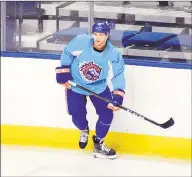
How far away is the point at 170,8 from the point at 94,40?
1224 mm

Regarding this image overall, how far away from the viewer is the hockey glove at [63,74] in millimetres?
3793

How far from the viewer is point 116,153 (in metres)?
4.11

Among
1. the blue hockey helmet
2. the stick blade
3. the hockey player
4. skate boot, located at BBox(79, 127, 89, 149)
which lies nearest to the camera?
the blue hockey helmet

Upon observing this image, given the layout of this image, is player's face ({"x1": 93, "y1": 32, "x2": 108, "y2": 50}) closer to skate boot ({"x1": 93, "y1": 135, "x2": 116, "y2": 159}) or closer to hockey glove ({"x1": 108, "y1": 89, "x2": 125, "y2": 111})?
hockey glove ({"x1": 108, "y1": 89, "x2": 125, "y2": 111})

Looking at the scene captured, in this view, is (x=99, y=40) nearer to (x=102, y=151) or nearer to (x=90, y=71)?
(x=90, y=71)

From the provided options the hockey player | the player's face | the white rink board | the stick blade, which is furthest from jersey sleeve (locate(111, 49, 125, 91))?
the stick blade

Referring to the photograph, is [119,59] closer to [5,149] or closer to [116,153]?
[116,153]

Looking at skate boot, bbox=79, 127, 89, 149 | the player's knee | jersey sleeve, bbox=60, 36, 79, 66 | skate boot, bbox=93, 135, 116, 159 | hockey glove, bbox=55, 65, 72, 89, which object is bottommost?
skate boot, bbox=93, 135, 116, 159

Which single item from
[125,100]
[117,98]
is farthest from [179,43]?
[117,98]

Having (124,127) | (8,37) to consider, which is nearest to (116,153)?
(124,127)

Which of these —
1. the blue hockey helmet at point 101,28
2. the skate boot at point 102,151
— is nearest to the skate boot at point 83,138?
the skate boot at point 102,151

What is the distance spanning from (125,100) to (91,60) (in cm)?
41

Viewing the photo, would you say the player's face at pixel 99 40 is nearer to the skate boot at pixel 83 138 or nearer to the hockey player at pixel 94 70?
the hockey player at pixel 94 70

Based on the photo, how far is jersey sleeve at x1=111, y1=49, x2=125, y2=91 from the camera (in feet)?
12.4
